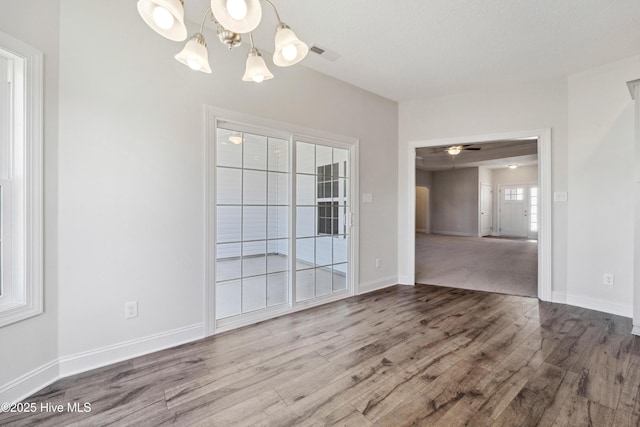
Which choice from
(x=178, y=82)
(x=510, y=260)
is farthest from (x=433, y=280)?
(x=178, y=82)

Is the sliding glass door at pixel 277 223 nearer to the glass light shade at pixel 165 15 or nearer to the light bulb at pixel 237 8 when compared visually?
the glass light shade at pixel 165 15

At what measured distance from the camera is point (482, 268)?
202 inches

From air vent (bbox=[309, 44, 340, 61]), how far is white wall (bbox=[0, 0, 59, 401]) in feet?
6.45

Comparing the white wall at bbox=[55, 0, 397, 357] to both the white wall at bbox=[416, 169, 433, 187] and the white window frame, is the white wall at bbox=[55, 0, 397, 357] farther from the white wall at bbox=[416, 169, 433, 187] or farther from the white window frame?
the white wall at bbox=[416, 169, 433, 187]

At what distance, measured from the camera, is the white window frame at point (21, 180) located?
1.65 m

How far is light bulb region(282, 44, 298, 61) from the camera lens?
1455 mm

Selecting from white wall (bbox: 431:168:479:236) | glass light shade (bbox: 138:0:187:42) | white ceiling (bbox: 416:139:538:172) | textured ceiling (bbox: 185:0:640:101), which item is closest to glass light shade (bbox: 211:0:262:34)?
glass light shade (bbox: 138:0:187:42)

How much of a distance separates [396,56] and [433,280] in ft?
10.7

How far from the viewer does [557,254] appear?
332cm

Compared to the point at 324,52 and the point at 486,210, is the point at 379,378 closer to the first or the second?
the point at 324,52

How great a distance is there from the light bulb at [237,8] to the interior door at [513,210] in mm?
12043

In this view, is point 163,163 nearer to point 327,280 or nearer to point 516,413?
point 327,280

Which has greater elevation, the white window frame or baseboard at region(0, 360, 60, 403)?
the white window frame

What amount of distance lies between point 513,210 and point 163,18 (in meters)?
12.4
